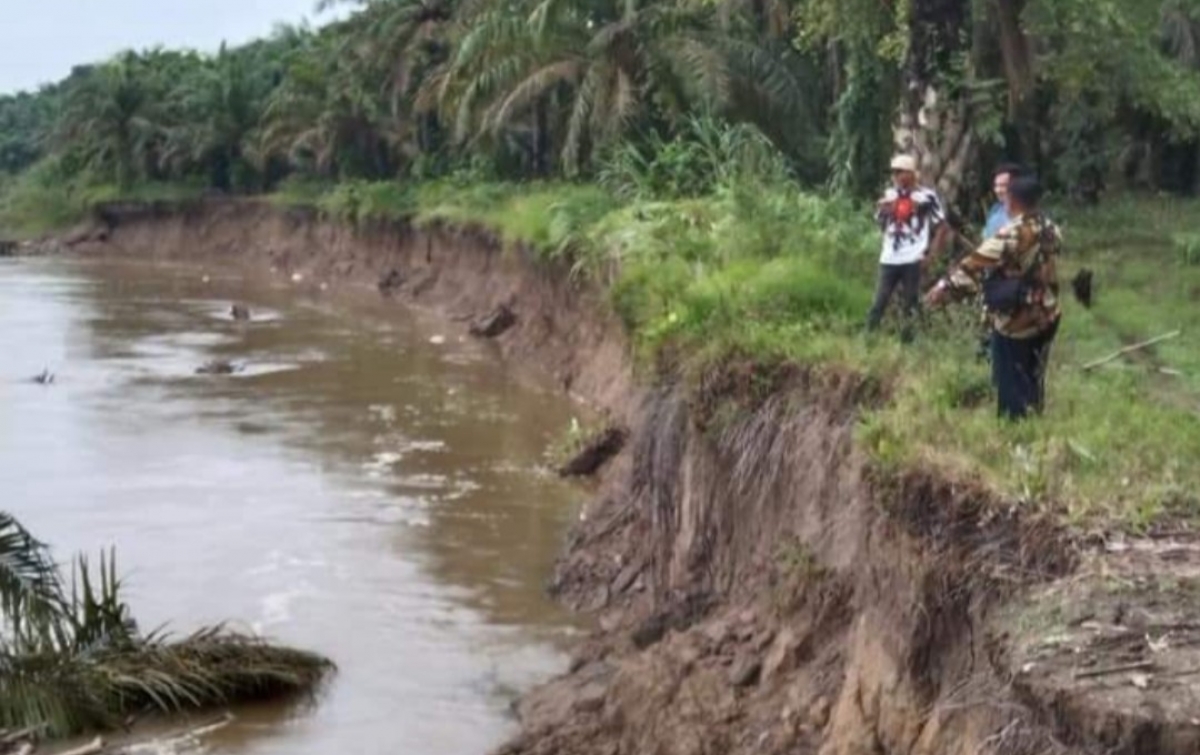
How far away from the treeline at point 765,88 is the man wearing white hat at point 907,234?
296cm

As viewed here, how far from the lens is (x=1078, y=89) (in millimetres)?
21750

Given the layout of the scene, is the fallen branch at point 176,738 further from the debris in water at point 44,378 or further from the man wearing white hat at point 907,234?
the debris in water at point 44,378

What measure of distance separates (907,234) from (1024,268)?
3001mm

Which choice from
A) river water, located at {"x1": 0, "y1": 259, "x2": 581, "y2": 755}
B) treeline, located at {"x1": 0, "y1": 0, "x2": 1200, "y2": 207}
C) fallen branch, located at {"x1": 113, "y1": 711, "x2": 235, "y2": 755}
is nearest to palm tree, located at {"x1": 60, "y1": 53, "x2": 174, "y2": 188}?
treeline, located at {"x1": 0, "y1": 0, "x2": 1200, "y2": 207}

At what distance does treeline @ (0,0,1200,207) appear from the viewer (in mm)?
17984

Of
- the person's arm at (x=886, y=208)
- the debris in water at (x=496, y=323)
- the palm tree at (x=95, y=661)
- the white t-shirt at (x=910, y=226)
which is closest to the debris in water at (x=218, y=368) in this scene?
the debris in water at (x=496, y=323)

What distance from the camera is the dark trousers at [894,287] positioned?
1254cm

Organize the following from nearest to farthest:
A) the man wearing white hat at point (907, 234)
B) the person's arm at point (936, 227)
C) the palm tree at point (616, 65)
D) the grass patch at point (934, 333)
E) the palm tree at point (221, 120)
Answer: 1. the grass patch at point (934, 333)
2. the man wearing white hat at point (907, 234)
3. the person's arm at point (936, 227)
4. the palm tree at point (616, 65)
5. the palm tree at point (221, 120)

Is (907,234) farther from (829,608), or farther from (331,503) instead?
(331,503)

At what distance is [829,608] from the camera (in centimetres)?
1020

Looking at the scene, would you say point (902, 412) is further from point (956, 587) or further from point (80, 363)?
point (80, 363)

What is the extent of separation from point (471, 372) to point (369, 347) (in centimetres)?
479

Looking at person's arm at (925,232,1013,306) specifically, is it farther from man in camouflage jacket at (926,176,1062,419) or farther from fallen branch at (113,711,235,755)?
fallen branch at (113,711,235,755)

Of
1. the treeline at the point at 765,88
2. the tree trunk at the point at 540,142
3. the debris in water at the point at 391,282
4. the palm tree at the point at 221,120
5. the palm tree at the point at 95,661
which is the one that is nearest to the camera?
the palm tree at the point at 95,661
